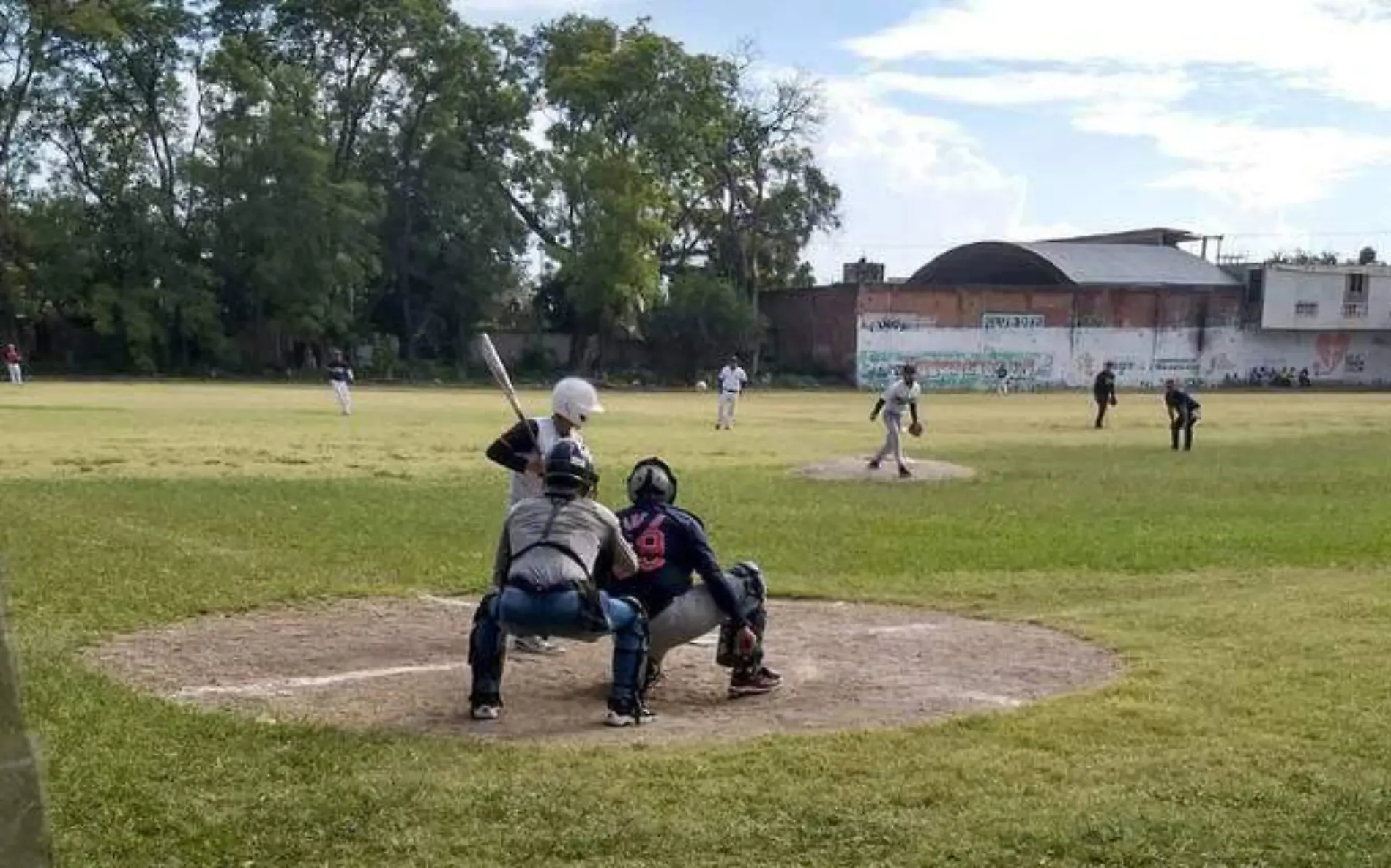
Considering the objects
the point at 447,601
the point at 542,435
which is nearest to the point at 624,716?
the point at 542,435

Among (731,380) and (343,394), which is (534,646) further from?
(343,394)

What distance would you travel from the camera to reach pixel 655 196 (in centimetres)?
7844

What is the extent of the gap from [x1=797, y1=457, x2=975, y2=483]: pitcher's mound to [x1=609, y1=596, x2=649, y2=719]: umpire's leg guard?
15933mm

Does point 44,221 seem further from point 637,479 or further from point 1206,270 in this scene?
point 637,479

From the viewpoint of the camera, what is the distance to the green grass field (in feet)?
20.1

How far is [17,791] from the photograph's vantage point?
389 centimetres

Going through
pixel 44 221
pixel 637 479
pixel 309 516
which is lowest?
pixel 309 516

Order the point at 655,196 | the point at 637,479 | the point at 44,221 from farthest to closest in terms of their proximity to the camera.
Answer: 1. the point at 655,196
2. the point at 44,221
3. the point at 637,479

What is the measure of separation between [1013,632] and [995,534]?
20.8 ft

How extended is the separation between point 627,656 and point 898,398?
58.0 feet

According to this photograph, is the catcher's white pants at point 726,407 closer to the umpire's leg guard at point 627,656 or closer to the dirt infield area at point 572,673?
the dirt infield area at point 572,673

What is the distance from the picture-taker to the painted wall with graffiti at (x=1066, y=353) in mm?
78812

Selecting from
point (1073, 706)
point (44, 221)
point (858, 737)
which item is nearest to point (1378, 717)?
point (1073, 706)

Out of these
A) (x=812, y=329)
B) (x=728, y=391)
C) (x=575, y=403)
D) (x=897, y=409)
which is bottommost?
(x=728, y=391)
